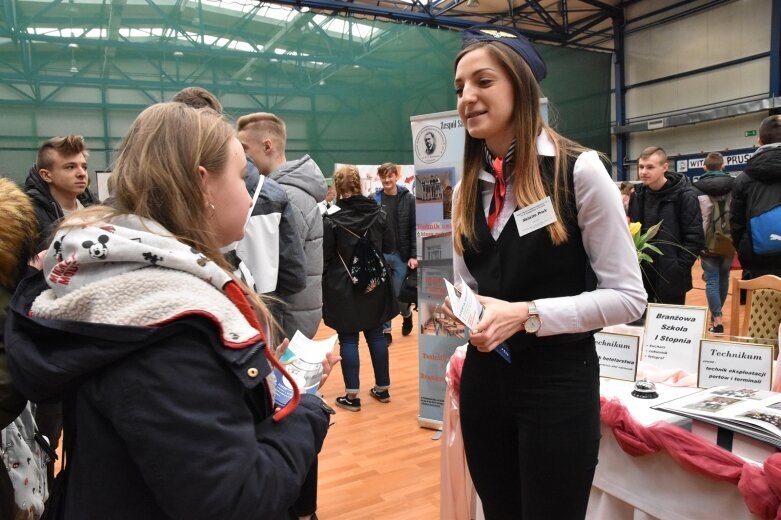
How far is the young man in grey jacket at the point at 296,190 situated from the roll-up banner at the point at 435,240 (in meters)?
0.95

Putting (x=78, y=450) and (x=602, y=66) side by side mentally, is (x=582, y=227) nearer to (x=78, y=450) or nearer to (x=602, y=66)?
(x=78, y=450)

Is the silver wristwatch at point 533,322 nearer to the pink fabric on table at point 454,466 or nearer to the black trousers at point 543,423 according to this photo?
the black trousers at point 543,423

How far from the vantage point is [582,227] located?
1181mm

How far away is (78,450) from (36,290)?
0.25 metres

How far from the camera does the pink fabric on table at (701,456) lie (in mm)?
1184

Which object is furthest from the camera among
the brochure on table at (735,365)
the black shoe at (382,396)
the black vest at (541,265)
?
the black shoe at (382,396)

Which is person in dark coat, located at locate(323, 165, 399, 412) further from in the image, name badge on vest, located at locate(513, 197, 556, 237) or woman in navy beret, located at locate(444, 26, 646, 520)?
name badge on vest, located at locate(513, 197, 556, 237)

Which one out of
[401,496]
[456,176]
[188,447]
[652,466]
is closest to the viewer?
[188,447]

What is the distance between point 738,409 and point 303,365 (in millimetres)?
1068

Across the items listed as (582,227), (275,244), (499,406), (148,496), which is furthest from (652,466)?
(275,244)

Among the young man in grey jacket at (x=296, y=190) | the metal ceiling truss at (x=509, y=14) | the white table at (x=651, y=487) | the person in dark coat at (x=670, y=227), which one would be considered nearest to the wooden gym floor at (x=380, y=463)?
the young man in grey jacket at (x=296, y=190)

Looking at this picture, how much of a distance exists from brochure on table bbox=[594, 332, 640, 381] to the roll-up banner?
1.33 meters

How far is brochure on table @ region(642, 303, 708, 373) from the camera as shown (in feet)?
6.16

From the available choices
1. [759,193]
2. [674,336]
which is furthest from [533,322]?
[759,193]
